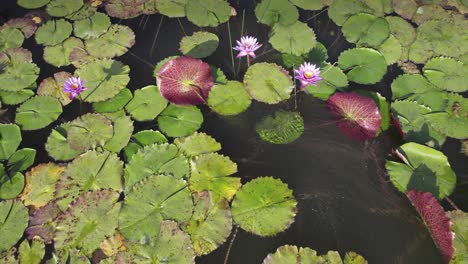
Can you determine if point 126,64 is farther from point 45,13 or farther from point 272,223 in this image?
point 272,223

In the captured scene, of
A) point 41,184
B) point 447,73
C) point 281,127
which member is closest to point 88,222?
point 41,184

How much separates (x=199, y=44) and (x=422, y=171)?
6.26ft

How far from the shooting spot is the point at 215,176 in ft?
7.46

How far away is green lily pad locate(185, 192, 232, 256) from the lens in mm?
2055

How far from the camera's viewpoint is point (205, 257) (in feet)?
6.75

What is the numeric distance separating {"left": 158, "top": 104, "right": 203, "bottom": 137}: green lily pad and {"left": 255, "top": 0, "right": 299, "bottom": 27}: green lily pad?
1.13 m

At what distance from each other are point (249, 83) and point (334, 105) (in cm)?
64

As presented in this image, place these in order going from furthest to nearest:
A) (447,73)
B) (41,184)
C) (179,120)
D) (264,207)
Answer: (447,73), (179,120), (41,184), (264,207)

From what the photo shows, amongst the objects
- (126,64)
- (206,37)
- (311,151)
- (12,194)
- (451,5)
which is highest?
(451,5)

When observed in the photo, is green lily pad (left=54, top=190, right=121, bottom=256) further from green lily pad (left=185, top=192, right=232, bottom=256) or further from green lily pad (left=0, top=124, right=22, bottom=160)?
green lily pad (left=0, top=124, right=22, bottom=160)

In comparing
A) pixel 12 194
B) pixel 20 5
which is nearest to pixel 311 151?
pixel 12 194

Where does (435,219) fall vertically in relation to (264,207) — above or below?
above

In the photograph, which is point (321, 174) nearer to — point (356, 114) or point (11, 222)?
point (356, 114)

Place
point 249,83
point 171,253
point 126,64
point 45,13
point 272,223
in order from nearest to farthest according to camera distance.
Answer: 1. point 171,253
2. point 272,223
3. point 249,83
4. point 126,64
5. point 45,13
